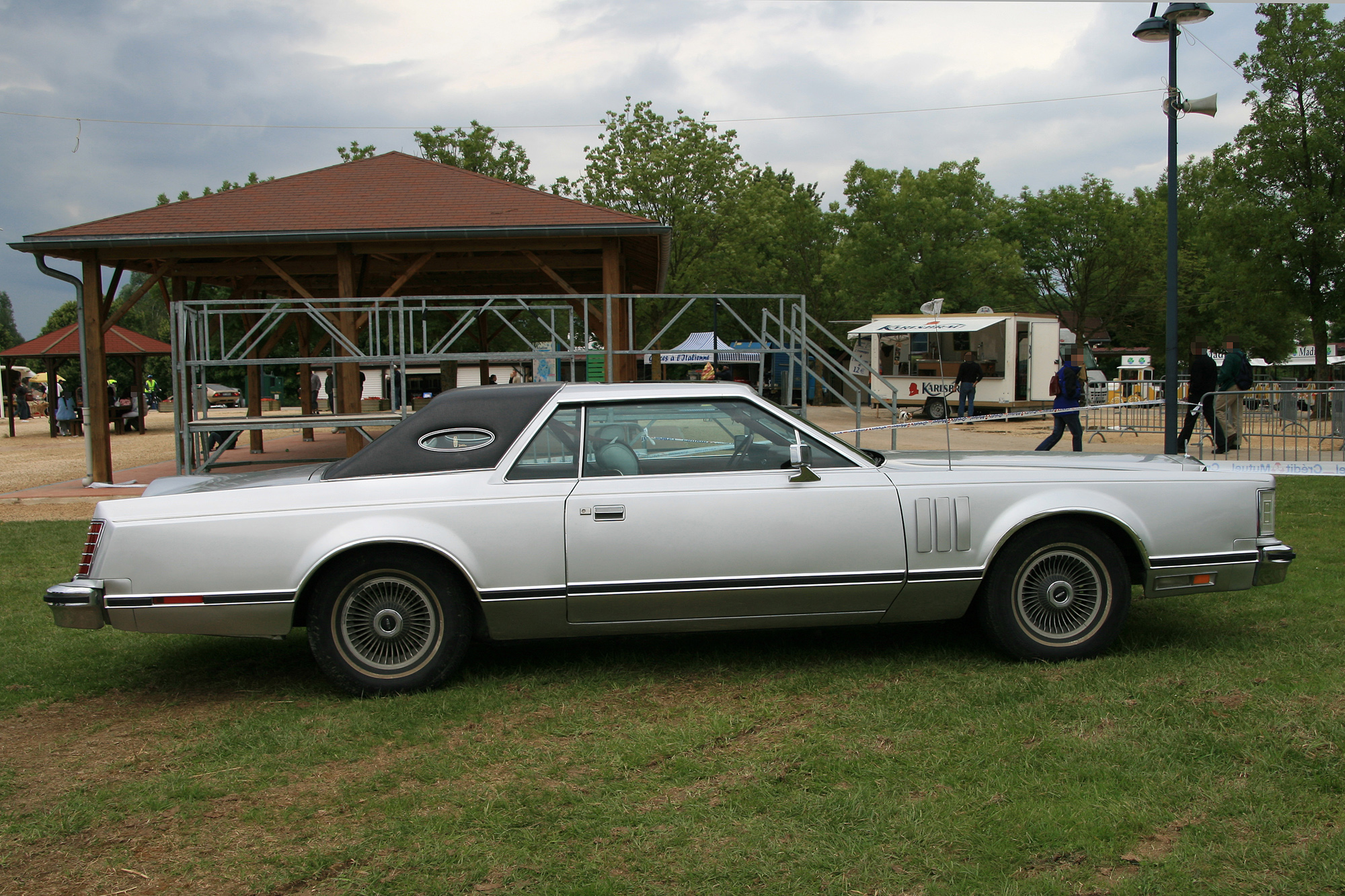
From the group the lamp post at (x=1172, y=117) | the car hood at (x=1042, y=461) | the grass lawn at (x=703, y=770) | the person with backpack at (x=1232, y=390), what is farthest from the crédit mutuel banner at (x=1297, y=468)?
the car hood at (x=1042, y=461)

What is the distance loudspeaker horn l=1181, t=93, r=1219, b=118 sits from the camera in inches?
445

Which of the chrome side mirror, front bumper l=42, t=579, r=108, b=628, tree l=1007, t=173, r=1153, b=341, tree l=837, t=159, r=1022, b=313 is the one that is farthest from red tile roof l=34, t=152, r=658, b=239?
tree l=1007, t=173, r=1153, b=341

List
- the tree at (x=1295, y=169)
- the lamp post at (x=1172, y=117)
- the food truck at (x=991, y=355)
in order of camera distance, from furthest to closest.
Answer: the food truck at (x=991, y=355), the tree at (x=1295, y=169), the lamp post at (x=1172, y=117)

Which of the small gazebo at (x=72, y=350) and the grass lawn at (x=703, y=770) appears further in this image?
the small gazebo at (x=72, y=350)

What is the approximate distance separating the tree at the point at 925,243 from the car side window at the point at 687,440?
32757 millimetres

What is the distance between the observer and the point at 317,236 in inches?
515

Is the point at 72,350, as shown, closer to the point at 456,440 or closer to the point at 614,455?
the point at 456,440

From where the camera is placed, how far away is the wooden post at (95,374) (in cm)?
1371

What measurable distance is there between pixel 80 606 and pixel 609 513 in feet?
7.47

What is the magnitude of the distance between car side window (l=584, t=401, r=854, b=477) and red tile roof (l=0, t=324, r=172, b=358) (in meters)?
24.1

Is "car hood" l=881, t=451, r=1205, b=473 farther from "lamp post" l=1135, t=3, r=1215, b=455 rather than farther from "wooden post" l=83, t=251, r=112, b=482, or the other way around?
"wooden post" l=83, t=251, r=112, b=482

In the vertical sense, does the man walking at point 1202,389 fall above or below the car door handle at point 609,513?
above

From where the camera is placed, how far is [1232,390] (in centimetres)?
1379

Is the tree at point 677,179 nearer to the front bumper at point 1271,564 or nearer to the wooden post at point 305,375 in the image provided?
the wooden post at point 305,375
